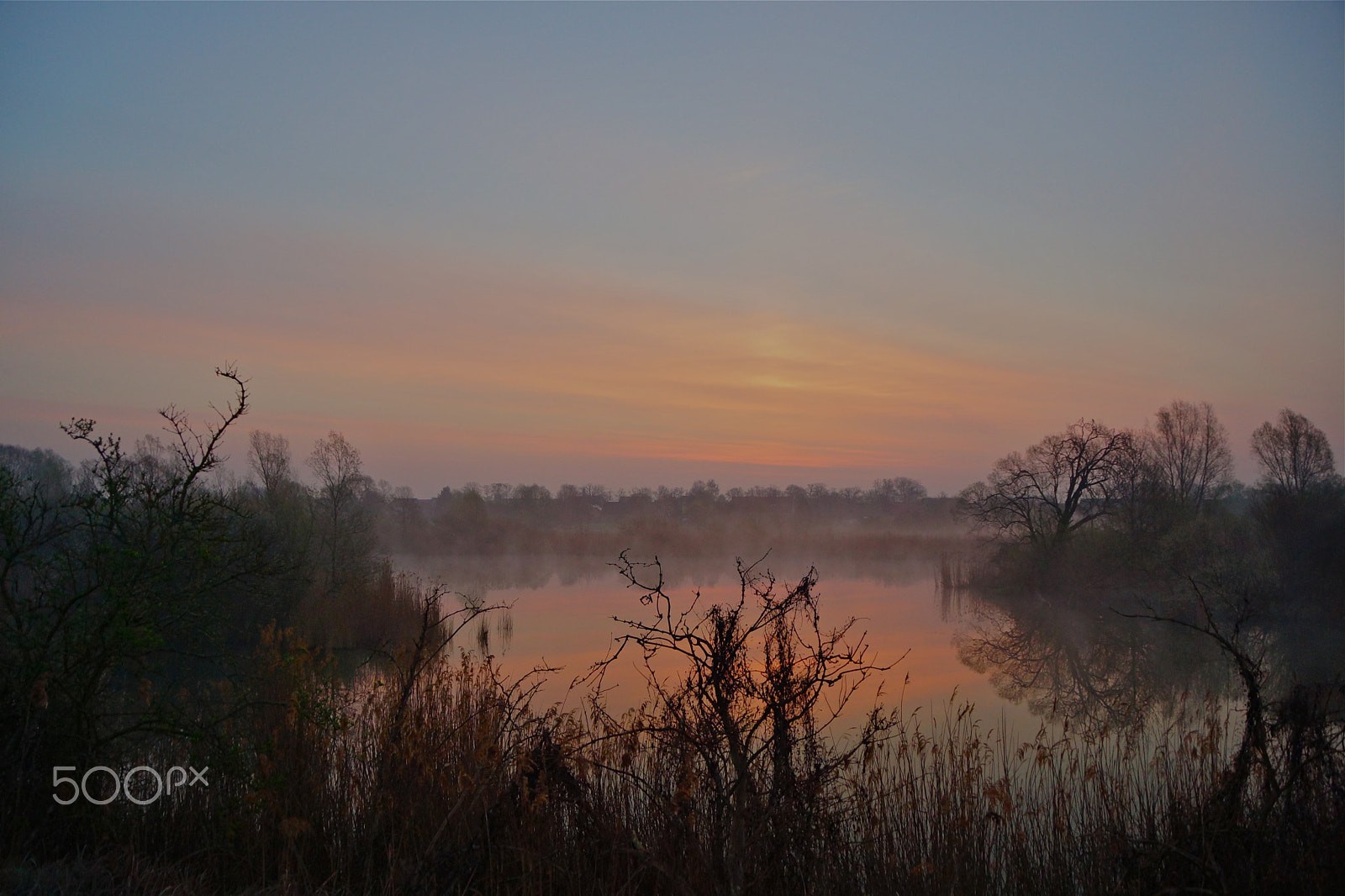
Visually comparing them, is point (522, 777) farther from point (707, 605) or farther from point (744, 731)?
point (707, 605)


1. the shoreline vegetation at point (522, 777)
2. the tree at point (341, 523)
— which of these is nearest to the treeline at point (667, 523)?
the tree at point (341, 523)

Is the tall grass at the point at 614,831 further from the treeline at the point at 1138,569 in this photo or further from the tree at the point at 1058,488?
the tree at the point at 1058,488

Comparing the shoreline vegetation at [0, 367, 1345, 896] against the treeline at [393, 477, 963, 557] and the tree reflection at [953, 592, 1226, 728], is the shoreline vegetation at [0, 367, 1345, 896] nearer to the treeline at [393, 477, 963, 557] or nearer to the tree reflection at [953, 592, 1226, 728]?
the tree reflection at [953, 592, 1226, 728]

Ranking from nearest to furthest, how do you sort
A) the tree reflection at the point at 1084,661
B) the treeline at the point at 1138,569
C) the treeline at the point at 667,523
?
the tree reflection at the point at 1084,661 → the treeline at the point at 1138,569 → the treeline at the point at 667,523

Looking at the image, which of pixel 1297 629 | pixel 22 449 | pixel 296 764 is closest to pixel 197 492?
pixel 296 764

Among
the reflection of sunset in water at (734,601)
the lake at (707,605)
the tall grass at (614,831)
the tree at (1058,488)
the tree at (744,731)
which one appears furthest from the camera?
the tree at (1058,488)

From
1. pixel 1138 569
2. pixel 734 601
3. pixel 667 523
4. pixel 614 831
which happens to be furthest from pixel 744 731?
pixel 667 523

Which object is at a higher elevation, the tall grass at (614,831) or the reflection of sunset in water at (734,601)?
the tall grass at (614,831)

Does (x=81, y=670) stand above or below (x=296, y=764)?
above

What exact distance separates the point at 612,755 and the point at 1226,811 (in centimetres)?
293

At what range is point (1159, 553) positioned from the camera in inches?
844

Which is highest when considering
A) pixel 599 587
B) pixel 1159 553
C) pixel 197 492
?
pixel 197 492

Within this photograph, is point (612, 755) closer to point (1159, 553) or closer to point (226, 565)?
point (226, 565)

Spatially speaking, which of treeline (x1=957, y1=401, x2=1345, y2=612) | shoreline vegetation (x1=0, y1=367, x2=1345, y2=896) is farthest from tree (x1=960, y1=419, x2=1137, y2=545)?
shoreline vegetation (x1=0, y1=367, x2=1345, y2=896)
